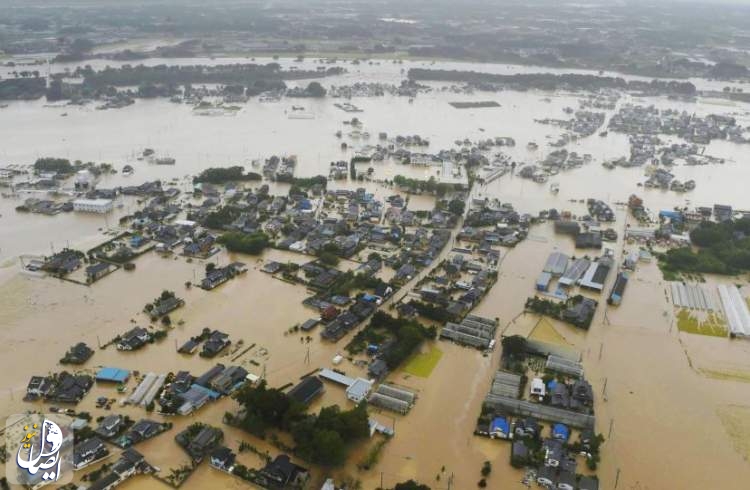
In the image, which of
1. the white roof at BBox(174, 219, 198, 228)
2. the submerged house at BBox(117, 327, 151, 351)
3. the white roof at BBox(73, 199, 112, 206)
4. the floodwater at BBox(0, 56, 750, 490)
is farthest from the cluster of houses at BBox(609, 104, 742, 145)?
the submerged house at BBox(117, 327, 151, 351)

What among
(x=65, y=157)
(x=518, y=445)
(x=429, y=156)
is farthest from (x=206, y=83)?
(x=518, y=445)

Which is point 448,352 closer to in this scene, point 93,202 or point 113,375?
point 113,375

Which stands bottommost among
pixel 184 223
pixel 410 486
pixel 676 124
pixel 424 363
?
pixel 424 363

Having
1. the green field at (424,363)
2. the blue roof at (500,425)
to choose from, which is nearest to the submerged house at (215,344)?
the green field at (424,363)

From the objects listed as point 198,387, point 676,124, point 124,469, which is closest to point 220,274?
point 198,387

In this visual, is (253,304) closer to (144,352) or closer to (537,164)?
(144,352)

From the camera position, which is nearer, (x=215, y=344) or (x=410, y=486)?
(x=410, y=486)

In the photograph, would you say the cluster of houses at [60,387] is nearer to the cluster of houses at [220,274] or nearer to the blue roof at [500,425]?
the cluster of houses at [220,274]
